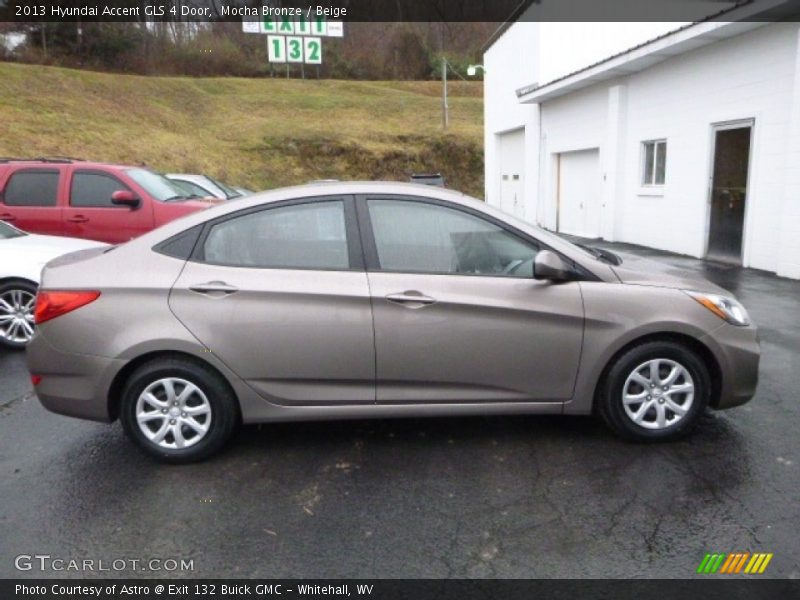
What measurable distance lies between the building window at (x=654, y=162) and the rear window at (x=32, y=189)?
34.3ft

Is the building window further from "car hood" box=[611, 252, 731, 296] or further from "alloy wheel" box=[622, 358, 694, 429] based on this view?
"alloy wheel" box=[622, 358, 694, 429]

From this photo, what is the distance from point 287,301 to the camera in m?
3.32

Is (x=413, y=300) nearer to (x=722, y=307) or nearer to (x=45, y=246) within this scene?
(x=722, y=307)

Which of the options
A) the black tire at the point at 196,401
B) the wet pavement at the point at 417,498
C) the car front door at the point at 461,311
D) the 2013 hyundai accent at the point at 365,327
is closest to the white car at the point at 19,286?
the wet pavement at the point at 417,498

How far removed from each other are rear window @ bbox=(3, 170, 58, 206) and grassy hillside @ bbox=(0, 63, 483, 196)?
1351cm

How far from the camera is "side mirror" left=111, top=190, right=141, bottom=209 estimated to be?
24.1 ft

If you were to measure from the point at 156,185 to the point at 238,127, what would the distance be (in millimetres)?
22949

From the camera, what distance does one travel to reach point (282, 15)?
81.6ft

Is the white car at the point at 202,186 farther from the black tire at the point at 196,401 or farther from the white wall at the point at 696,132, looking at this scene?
the black tire at the point at 196,401

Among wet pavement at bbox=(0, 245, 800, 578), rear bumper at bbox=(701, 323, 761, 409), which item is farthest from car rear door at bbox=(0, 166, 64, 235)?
rear bumper at bbox=(701, 323, 761, 409)

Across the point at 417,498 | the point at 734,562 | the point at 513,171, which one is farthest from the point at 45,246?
the point at 513,171

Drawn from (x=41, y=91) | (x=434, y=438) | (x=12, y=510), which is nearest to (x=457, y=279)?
(x=434, y=438)

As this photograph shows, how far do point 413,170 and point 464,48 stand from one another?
25.2 m
